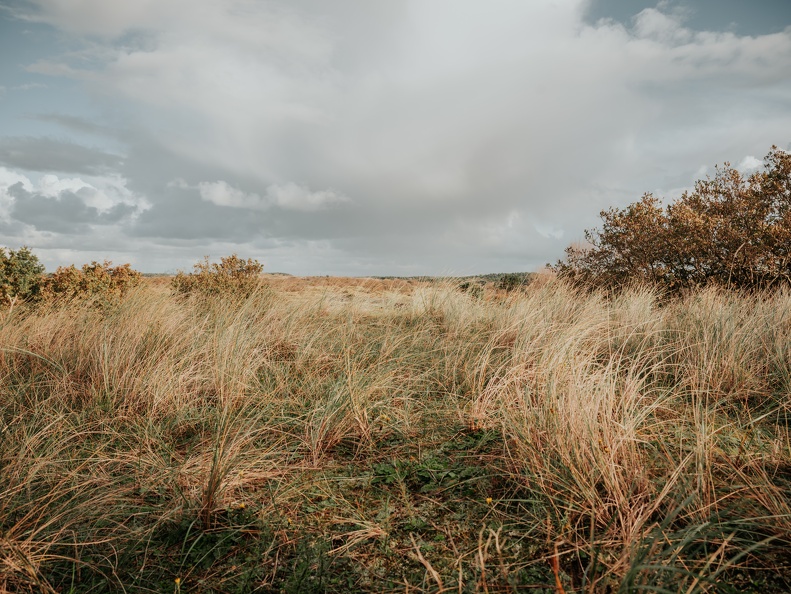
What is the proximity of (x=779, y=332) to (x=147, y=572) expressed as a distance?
225 inches

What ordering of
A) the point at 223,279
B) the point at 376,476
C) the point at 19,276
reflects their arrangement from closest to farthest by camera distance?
the point at 376,476 < the point at 19,276 < the point at 223,279

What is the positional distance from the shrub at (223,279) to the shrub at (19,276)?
2.49 metres

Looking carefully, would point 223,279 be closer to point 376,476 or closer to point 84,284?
point 84,284

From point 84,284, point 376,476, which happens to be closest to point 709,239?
point 376,476

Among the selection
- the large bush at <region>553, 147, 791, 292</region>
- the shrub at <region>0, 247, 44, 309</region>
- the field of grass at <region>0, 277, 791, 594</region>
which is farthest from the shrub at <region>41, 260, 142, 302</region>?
the large bush at <region>553, 147, 791, 292</region>

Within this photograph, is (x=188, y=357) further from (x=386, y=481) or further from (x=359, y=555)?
(x=359, y=555)

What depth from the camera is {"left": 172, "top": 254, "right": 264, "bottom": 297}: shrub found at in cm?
1009

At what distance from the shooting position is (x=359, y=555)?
85.5 inches

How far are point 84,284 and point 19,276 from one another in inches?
35.3

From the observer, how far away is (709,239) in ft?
29.4

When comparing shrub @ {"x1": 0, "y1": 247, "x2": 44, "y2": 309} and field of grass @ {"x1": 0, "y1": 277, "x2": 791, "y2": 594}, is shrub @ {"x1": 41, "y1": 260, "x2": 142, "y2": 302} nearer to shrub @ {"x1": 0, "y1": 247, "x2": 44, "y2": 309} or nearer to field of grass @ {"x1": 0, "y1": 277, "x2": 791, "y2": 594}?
shrub @ {"x1": 0, "y1": 247, "x2": 44, "y2": 309}

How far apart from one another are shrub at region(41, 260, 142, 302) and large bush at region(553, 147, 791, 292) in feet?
30.7

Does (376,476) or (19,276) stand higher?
(19,276)

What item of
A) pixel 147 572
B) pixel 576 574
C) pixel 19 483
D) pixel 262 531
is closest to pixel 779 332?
pixel 576 574
